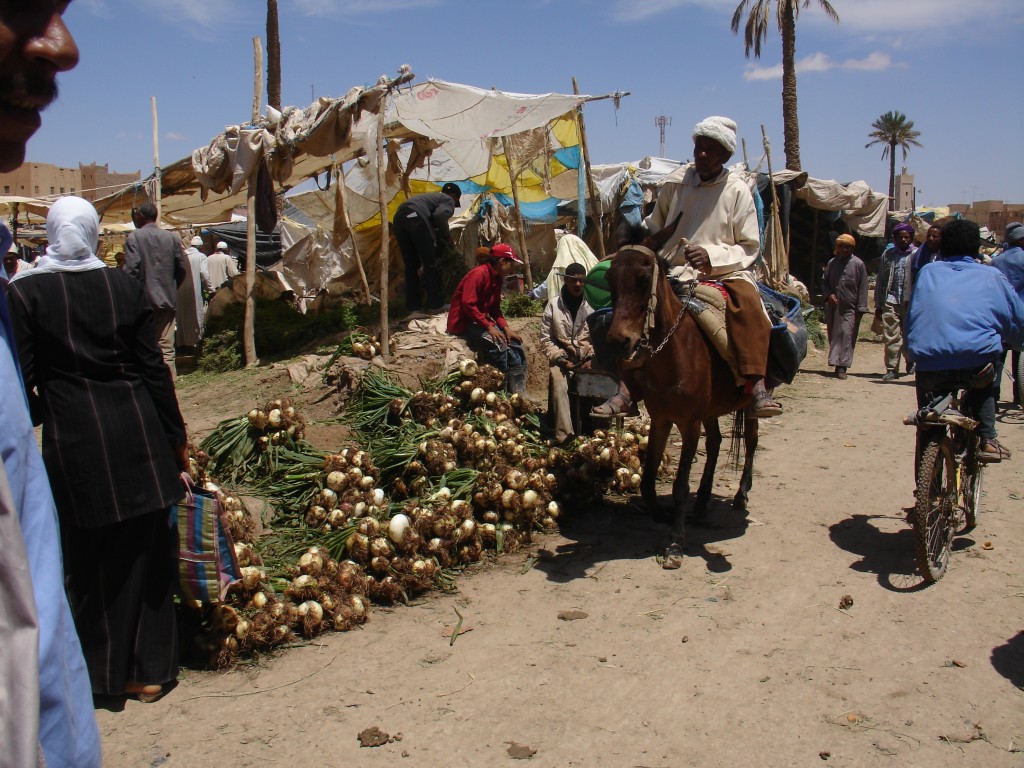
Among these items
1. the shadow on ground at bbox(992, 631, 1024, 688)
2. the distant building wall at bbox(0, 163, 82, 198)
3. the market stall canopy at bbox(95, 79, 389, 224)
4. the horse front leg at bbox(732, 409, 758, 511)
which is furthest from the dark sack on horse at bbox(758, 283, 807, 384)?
the distant building wall at bbox(0, 163, 82, 198)

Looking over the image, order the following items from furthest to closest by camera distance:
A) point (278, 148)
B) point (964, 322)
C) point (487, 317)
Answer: point (278, 148) → point (487, 317) → point (964, 322)

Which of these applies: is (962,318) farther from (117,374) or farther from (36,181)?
(36,181)

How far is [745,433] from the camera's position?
6668 millimetres

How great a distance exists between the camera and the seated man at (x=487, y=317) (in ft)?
26.3

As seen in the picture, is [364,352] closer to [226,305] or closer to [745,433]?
[745,433]

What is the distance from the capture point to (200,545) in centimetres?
398

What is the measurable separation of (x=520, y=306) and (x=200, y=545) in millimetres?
8073

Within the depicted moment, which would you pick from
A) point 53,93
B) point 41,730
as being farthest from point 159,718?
point 53,93

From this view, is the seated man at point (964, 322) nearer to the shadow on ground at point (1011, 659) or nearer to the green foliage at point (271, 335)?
the shadow on ground at point (1011, 659)

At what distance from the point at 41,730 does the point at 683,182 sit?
5509 millimetres

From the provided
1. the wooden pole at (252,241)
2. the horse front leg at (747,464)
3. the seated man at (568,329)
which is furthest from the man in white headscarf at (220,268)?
the horse front leg at (747,464)

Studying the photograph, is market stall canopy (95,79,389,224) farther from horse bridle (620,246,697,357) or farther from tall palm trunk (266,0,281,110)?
tall palm trunk (266,0,281,110)

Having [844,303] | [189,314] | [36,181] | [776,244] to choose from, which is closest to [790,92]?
[776,244]

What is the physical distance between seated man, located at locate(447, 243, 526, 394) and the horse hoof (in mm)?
2979
